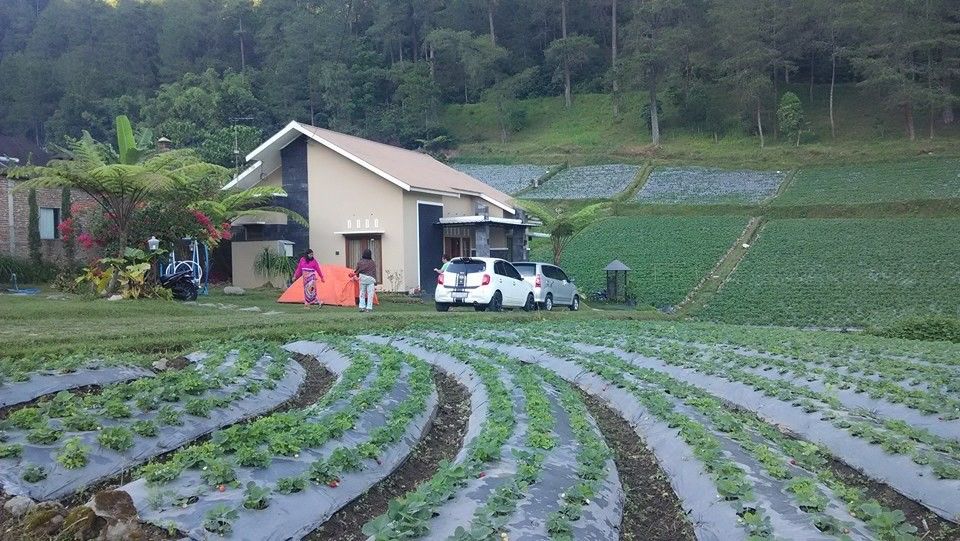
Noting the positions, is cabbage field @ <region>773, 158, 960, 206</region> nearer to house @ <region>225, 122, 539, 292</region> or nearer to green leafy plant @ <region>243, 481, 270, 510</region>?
house @ <region>225, 122, 539, 292</region>

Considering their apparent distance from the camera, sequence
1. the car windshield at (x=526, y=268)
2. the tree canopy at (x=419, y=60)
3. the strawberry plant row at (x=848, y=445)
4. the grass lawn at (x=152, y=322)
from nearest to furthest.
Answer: the strawberry plant row at (x=848, y=445)
the grass lawn at (x=152, y=322)
the car windshield at (x=526, y=268)
the tree canopy at (x=419, y=60)

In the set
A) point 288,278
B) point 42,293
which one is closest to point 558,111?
point 288,278

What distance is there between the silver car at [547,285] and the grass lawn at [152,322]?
305 centimetres

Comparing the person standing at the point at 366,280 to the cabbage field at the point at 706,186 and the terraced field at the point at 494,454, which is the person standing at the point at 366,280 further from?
the cabbage field at the point at 706,186

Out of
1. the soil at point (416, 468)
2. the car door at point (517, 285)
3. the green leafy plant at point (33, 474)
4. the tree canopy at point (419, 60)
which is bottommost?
the soil at point (416, 468)

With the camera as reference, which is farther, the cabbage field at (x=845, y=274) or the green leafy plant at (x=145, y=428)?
the cabbage field at (x=845, y=274)

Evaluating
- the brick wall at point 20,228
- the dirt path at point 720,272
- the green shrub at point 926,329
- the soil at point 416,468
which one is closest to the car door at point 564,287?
the dirt path at point 720,272

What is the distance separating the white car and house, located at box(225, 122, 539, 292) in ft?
13.7

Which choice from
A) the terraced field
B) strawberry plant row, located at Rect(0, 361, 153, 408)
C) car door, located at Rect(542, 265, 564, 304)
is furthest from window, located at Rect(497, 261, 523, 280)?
strawberry plant row, located at Rect(0, 361, 153, 408)

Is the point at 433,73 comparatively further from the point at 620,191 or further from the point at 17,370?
the point at 17,370

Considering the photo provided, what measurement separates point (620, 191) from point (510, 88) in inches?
1199

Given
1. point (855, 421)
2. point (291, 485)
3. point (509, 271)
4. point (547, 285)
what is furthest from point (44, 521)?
point (547, 285)

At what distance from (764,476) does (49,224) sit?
26.5m

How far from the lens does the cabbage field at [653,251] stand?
32.6 meters
